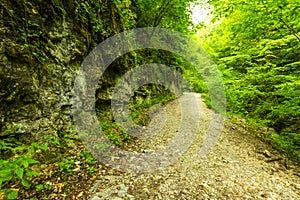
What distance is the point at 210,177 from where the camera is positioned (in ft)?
11.2

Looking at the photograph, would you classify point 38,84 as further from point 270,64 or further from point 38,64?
point 270,64

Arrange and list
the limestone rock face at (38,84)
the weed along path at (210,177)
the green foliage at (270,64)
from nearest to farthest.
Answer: the limestone rock face at (38,84)
the weed along path at (210,177)
the green foliage at (270,64)

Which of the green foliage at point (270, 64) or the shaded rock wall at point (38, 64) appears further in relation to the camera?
the green foliage at point (270, 64)

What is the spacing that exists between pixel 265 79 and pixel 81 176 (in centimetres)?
595

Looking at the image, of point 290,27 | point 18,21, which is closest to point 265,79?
point 290,27

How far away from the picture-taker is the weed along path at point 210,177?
2.90 m

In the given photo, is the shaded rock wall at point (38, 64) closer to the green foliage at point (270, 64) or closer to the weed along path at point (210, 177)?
the weed along path at point (210, 177)

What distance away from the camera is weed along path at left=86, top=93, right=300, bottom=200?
2904 mm

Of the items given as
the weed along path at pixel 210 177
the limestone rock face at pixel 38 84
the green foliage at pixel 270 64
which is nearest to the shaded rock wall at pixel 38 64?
the limestone rock face at pixel 38 84

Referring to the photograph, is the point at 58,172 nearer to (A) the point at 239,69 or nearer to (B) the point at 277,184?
(B) the point at 277,184

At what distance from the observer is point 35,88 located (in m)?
3.13

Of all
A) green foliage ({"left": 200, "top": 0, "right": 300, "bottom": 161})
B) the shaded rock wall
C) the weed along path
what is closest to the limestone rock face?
the shaded rock wall

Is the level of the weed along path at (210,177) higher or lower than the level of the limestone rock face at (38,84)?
lower

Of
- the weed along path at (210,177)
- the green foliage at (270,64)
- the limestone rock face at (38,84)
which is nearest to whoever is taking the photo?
the limestone rock face at (38,84)
